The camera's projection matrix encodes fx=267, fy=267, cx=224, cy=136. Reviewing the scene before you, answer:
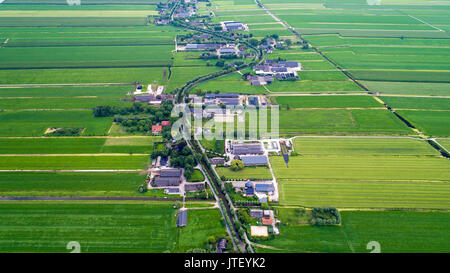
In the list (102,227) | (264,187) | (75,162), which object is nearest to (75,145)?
(75,162)

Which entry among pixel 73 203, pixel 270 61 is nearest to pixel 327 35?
pixel 270 61

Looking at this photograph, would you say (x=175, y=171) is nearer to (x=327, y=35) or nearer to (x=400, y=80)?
(x=400, y=80)

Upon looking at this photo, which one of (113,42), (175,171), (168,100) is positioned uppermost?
(113,42)

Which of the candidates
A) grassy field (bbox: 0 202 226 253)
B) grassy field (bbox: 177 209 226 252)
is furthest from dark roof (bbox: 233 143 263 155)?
grassy field (bbox: 0 202 226 253)

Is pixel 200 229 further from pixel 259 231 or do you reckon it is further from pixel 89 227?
pixel 89 227

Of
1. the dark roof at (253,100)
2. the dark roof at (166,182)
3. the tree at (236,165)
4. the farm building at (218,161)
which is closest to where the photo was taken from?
the dark roof at (166,182)

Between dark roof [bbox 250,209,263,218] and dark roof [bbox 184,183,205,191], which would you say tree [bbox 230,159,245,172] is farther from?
dark roof [bbox 250,209,263,218]

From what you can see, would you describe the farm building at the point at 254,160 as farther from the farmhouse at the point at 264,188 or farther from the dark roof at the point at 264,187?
the dark roof at the point at 264,187

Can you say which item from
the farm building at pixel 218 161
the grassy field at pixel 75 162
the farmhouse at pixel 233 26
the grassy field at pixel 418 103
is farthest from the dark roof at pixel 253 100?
the farmhouse at pixel 233 26
